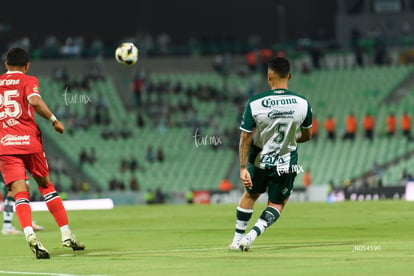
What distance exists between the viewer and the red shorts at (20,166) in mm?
14805

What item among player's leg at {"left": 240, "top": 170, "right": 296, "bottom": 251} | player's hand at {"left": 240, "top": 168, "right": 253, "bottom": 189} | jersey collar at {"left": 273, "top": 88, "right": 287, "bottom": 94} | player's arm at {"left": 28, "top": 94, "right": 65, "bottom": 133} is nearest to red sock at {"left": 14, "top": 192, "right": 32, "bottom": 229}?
player's arm at {"left": 28, "top": 94, "right": 65, "bottom": 133}

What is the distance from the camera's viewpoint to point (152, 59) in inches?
2408

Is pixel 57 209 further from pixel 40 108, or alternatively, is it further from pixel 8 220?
pixel 8 220

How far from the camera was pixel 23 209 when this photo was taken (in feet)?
47.9

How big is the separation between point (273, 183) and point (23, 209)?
3.29 meters

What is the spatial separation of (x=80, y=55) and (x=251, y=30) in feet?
38.0

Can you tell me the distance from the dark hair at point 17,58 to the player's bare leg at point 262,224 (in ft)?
12.3

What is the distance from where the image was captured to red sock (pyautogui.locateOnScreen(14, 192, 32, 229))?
14414 millimetres

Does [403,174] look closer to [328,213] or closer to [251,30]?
[328,213]

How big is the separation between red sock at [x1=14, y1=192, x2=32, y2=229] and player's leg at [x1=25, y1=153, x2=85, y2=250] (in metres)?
0.41

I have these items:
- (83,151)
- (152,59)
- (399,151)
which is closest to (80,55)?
(152,59)

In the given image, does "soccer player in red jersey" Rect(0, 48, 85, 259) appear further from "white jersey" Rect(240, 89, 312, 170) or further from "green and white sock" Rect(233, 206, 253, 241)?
"white jersey" Rect(240, 89, 312, 170)

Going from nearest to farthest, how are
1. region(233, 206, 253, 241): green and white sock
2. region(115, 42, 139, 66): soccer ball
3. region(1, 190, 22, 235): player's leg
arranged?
region(233, 206, 253, 241): green and white sock, region(1, 190, 22, 235): player's leg, region(115, 42, 139, 66): soccer ball

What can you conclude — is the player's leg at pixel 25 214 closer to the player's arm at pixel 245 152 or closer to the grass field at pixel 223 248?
the grass field at pixel 223 248
